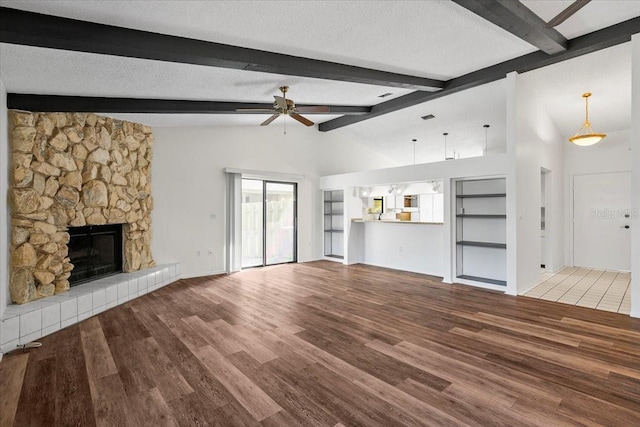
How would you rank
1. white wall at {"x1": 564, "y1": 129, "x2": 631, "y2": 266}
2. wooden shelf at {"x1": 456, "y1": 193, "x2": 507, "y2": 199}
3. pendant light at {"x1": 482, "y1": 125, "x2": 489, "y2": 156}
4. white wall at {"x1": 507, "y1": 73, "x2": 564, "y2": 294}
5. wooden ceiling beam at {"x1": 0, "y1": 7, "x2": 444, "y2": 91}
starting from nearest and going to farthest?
wooden ceiling beam at {"x1": 0, "y1": 7, "x2": 444, "y2": 91}, white wall at {"x1": 507, "y1": 73, "x2": 564, "y2": 294}, wooden shelf at {"x1": 456, "y1": 193, "x2": 507, "y2": 199}, white wall at {"x1": 564, "y1": 129, "x2": 631, "y2": 266}, pendant light at {"x1": 482, "y1": 125, "x2": 489, "y2": 156}

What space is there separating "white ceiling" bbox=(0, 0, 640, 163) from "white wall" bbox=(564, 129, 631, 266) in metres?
0.38

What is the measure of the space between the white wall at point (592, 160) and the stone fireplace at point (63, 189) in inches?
344

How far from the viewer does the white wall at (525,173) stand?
15.7 ft

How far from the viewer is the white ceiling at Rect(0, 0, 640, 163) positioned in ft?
9.09

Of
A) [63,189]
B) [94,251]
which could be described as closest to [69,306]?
[94,251]

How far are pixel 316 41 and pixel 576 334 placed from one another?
4.23 m

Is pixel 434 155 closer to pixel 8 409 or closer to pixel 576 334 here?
pixel 576 334

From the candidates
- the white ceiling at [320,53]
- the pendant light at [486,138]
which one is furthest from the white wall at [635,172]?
the pendant light at [486,138]

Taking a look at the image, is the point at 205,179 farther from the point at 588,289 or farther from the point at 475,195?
the point at 588,289

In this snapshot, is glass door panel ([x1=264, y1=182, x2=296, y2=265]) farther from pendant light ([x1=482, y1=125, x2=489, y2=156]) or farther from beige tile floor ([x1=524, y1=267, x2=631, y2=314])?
beige tile floor ([x1=524, y1=267, x2=631, y2=314])

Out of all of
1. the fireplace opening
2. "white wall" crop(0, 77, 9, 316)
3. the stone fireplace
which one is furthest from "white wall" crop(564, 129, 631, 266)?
"white wall" crop(0, 77, 9, 316)

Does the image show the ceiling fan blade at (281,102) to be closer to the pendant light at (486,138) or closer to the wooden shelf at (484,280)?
the wooden shelf at (484,280)

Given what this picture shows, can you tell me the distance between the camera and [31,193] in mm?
3826

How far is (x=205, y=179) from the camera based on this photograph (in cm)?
635
